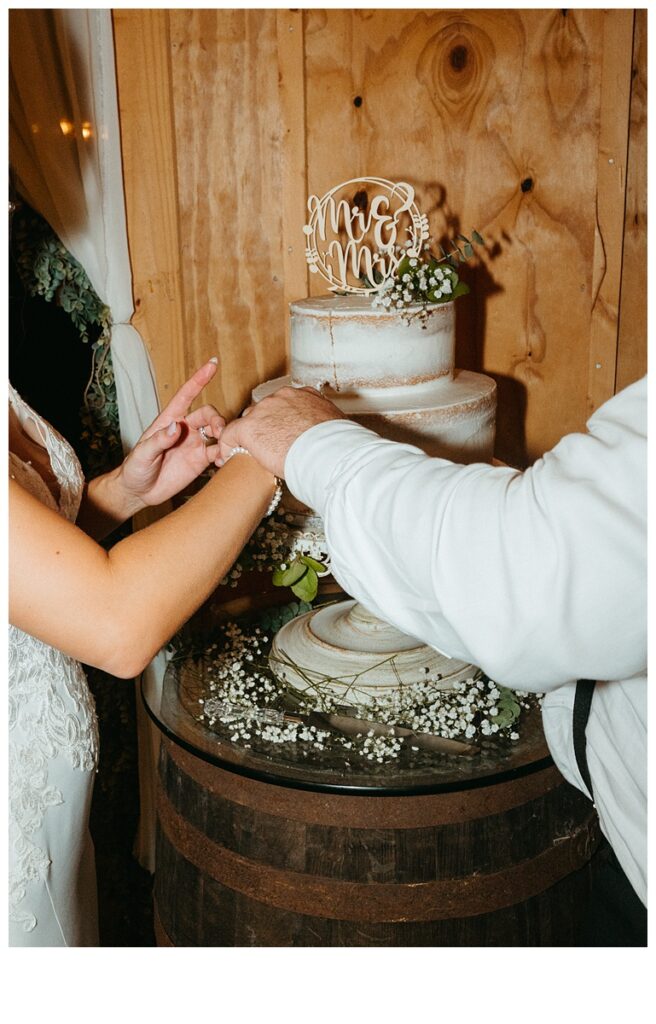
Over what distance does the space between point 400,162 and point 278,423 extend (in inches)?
51.5

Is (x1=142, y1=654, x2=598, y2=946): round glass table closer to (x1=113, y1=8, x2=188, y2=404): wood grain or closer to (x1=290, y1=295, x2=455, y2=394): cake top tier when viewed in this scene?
(x1=290, y1=295, x2=455, y2=394): cake top tier

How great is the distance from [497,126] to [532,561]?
69.6 inches

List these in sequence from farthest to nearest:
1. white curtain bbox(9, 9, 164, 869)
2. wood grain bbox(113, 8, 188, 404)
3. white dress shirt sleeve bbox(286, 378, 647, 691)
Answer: wood grain bbox(113, 8, 188, 404)
white curtain bbox(9, 9, 164, 869)
white dress shirt sleeve bbox(286, 378, 647, 691)

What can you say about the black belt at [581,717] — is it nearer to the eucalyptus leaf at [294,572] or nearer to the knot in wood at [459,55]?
the eucalyptus leaf at [294,572]

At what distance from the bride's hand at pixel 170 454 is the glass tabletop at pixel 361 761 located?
458 millimetres

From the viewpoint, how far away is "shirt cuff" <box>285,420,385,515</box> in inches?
51.7

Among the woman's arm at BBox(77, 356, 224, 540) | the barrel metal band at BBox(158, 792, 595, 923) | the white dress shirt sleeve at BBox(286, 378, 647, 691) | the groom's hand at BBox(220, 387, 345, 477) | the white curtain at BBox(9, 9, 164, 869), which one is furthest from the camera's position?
the white curtain at BBox(9, 9, 164, 869)

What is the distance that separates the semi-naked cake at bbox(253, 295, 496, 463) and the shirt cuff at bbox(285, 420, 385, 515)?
400 millimetres

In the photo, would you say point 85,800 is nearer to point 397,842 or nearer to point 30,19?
point 397,842

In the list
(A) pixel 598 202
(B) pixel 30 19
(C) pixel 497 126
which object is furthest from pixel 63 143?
(A) pixel 598 202

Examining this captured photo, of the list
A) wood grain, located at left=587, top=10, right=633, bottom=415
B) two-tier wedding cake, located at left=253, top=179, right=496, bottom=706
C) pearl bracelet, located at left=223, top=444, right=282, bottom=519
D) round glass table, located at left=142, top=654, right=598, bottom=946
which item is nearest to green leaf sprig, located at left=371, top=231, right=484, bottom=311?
two-tier wedding cake, located at left=253, top=179, right=496, bottom=706

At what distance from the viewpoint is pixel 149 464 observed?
70.3 inches

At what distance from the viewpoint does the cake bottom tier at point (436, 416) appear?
1774 mm

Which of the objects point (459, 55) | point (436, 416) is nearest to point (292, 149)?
point (459, 55)
